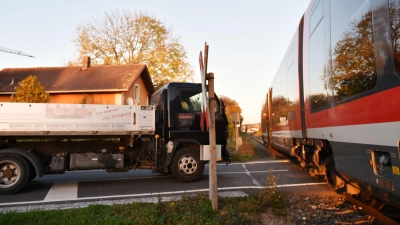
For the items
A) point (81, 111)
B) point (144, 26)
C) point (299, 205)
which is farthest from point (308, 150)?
point (144, 26)

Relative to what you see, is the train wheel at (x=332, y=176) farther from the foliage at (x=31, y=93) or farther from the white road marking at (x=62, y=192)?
the foliage at (x=31, y=93)

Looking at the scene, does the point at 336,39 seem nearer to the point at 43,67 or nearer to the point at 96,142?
the point at 96,142

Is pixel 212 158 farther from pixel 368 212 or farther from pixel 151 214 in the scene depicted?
pixel 368 212

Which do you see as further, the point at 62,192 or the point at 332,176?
the point at 62,192

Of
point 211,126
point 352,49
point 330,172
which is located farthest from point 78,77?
point 352,49

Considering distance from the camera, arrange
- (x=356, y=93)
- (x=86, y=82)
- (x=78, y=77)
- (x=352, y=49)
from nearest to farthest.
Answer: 1. (x=356, y=93)
2. (x=352, y=49)
3. (x=86, y=82)
4. (x=78, y=77)

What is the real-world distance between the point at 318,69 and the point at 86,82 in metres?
26.1

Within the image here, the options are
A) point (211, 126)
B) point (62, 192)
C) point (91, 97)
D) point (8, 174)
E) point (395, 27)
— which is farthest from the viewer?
point (91, 97)

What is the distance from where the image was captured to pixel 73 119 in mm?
8328

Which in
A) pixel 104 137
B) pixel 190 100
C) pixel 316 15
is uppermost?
pixel 316 15

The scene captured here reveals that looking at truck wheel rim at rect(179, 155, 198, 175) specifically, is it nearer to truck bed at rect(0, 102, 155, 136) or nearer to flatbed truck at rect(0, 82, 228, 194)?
flatbed truck at rect(0, 82, 228, 194)

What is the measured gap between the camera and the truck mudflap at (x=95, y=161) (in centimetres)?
875

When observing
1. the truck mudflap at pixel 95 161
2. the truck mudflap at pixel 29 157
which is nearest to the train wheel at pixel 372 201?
the truck mudflap at pixel 95 161

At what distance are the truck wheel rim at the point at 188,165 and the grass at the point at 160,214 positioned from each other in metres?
2.90
